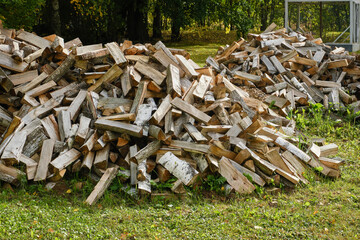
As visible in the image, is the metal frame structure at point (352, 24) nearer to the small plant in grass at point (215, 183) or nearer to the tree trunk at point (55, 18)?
the tree trunk at point (55, 18)

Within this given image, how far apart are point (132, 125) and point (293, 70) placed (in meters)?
5.15

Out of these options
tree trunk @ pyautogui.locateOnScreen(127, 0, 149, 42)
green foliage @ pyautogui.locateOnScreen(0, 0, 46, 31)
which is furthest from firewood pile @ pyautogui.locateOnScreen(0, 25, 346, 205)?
tree trunk @ pyautogui.locateOnScreen(127, 0, 149, 42)

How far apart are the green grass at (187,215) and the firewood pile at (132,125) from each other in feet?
0.64

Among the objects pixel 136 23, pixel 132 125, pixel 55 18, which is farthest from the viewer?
pixel 136 23

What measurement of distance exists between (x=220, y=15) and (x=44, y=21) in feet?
26.9

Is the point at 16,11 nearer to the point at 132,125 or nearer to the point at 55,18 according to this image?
the point at 55,18

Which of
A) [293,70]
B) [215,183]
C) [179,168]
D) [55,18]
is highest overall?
[55,18]

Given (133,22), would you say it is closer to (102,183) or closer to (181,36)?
(181,36)

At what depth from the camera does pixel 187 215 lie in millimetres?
4348

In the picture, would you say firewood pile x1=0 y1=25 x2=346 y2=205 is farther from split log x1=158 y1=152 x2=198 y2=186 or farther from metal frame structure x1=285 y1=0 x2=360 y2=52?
metal frame structure x1=285 y1=0 x2=360 y2=52

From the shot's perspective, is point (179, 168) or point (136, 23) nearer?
point (179, 168)

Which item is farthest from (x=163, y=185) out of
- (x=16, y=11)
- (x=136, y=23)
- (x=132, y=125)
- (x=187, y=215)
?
(x=136, y=23)

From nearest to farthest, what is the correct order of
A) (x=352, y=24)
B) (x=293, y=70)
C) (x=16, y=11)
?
(x=293, y=70), (x=16, y=11), (x=352, y=24)

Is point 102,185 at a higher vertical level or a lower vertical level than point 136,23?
lower
